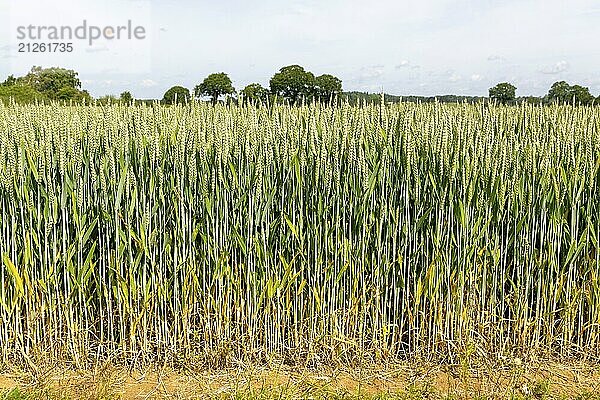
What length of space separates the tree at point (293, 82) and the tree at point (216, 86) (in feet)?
2.32

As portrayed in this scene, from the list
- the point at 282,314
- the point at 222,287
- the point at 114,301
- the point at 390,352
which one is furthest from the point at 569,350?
the point at 114,301

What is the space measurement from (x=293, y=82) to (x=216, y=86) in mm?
1221

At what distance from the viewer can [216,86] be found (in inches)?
352

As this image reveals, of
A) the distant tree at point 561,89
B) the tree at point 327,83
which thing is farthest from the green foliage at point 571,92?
the tree at point 327,83

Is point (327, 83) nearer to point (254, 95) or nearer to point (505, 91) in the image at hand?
point (505, 91)

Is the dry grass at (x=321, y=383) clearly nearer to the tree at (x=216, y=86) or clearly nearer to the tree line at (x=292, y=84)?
the tree at (x=216, y=86)

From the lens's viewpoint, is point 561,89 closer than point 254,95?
No

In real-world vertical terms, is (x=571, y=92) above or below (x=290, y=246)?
above

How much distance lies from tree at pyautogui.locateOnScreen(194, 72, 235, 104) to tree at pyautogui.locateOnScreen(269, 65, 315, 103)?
0.71 metres

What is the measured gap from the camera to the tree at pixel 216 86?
7.16 metres

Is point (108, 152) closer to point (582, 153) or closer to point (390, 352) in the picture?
point (390, 352)

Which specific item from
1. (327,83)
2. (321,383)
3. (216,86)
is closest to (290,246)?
(321,383)

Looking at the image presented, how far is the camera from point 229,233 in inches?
141

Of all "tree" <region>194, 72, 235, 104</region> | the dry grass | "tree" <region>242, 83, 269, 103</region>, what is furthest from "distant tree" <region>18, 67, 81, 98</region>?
the dry grass
